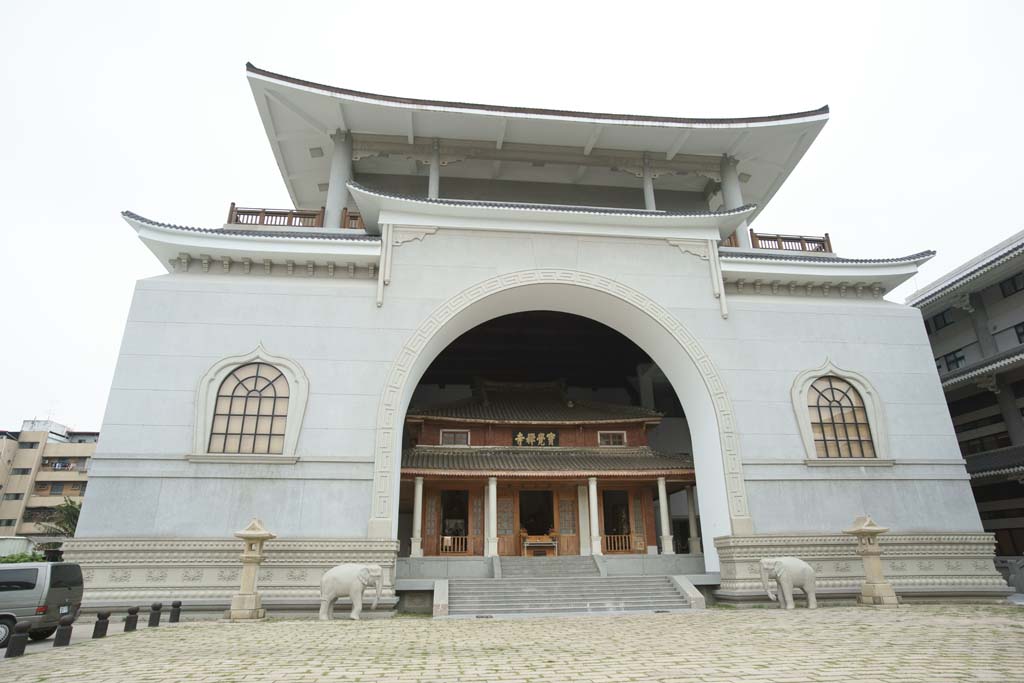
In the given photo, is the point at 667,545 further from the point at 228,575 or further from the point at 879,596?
the point at 228,575

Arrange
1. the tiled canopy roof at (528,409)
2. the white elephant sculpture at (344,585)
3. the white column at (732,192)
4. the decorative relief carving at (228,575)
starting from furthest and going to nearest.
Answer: the tiled canopy roof at (528,409) → the white column at (732,192) → the decorative relief carving at (228,575) → the white elephant sculpture at (344,585)

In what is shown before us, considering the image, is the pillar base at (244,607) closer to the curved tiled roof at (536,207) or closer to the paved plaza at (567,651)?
the paved plaza at (567,651)

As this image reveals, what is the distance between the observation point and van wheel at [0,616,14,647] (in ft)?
27.3

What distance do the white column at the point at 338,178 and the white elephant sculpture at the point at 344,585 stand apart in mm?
8227

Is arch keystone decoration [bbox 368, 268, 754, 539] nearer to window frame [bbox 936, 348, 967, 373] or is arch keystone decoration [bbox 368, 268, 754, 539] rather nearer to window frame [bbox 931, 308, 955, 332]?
window frame [bbox 936, 348, 967, 373]

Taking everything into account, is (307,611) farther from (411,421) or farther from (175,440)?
(411,421)

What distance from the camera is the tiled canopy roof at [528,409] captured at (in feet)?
60.8

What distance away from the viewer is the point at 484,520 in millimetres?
17328

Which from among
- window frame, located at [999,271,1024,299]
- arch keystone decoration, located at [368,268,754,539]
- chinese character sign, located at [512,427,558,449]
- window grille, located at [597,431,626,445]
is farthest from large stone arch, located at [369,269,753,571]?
window frame, located at [999,271,1024,299]

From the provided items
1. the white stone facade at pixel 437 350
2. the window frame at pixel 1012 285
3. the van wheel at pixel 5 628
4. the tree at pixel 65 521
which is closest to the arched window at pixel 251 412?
the white stone facade at pixel 437 350

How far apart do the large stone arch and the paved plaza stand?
9.65 ft

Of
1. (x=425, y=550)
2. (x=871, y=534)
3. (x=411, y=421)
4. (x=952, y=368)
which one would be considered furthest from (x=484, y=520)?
(x=952, y=368)

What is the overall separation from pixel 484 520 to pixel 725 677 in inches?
513

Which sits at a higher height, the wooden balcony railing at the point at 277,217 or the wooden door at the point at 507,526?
the wooden balcony railing at the point at 277,217
